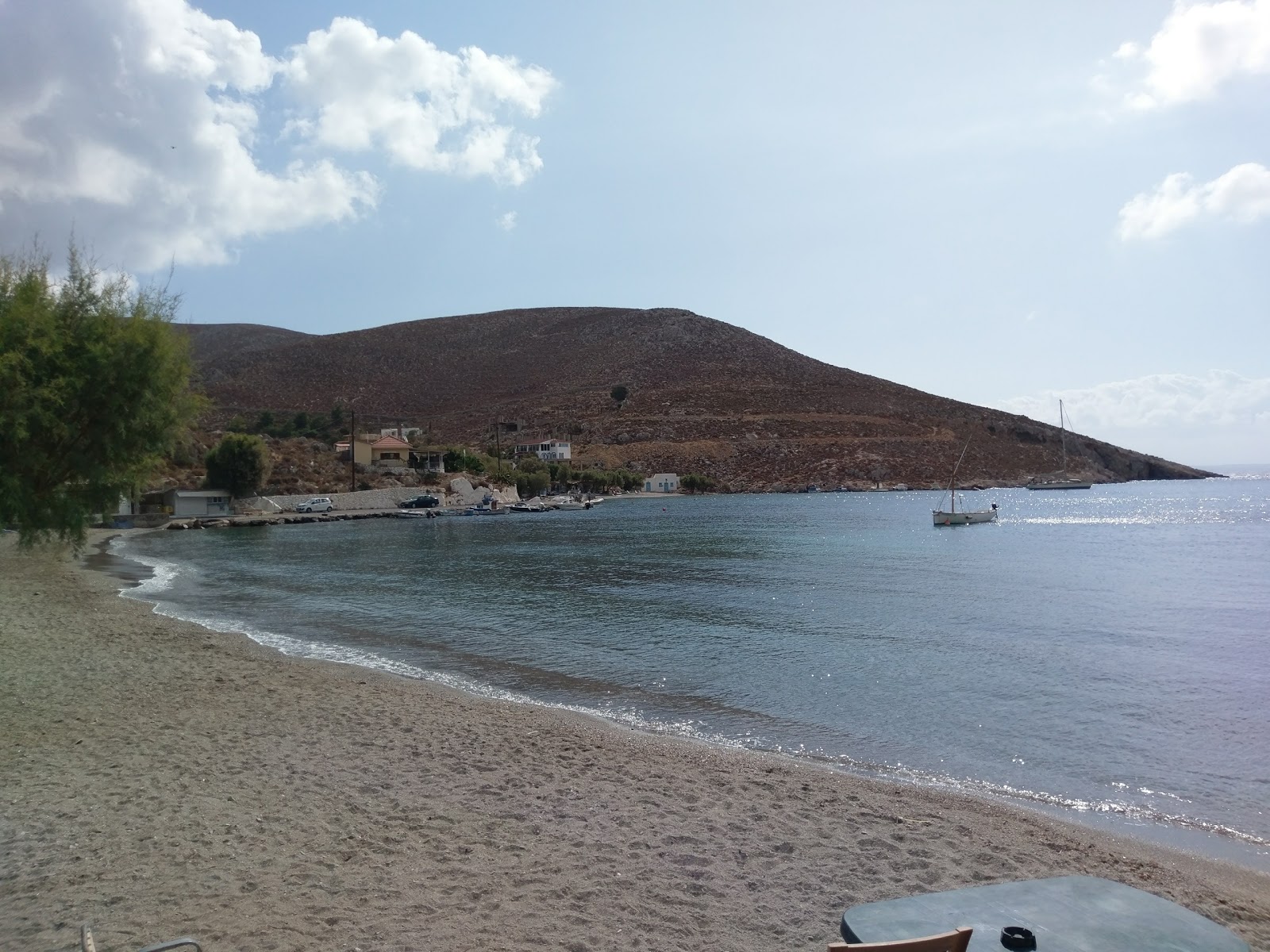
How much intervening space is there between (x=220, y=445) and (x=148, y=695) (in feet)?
208

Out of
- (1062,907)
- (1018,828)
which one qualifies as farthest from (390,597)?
(1062,907)

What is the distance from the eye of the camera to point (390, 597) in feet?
88.0

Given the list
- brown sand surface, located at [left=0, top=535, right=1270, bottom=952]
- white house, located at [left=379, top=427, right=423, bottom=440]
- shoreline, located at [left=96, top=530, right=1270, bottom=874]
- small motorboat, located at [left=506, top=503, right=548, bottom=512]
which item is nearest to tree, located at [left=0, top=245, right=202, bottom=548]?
brown sand surface, located at [left=0, top=535, right=1270, bottom=952]

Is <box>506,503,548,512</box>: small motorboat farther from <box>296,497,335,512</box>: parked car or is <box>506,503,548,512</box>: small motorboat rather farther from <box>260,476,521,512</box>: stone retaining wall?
<box>296,497,335,512</box>: parked car

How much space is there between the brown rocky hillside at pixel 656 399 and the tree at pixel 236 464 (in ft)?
127

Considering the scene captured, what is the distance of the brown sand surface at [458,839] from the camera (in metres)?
5.41

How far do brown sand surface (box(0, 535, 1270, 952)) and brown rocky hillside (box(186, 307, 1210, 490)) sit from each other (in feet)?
328

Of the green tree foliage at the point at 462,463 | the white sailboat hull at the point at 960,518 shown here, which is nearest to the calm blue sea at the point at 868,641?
the white sailboat hull at the point at 960,518

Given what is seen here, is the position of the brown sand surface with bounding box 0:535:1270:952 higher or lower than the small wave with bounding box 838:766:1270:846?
higher

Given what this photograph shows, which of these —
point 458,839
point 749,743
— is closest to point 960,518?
point 749,743

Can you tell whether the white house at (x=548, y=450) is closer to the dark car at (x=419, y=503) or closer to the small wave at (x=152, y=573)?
the dark car at (x=419, y=503)

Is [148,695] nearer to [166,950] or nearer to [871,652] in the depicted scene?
[166,950]

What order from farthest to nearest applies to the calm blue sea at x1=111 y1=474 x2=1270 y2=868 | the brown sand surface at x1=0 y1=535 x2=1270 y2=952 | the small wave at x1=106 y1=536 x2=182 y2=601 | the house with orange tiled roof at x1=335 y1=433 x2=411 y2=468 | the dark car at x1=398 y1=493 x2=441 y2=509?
the house with orange tiled roof at x1=335 y1=433 x2=411 y2=468 < the dark car at x1=398 y1=493 x2=441 y2=509 < the small wave at x1=106 y1=536 x2=182 y2=601 < the calm blue sea at x1=111 y1=474 x2=1270 y2=868 < the brown sand surface at x1=0 y1=535 x2=1270 y2=952

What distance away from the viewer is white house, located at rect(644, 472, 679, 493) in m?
106
